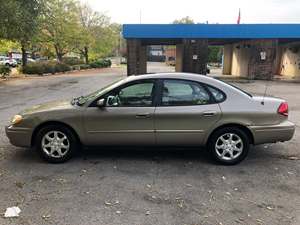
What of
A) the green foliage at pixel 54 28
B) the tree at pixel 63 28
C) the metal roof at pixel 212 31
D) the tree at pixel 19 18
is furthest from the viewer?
the tree at pixel 63 28

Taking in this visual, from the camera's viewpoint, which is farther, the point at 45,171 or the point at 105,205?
the point at 45,171

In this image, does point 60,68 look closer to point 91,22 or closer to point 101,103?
point 91,22

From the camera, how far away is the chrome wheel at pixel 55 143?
5.68m

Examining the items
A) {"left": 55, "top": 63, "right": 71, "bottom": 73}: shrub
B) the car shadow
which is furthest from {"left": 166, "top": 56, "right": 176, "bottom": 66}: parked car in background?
the car shadow

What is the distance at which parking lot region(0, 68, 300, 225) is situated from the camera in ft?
12.9

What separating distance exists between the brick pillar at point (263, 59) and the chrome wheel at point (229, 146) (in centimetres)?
2298

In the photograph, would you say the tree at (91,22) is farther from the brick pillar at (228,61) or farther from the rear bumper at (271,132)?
the rear bumper at (271,132)

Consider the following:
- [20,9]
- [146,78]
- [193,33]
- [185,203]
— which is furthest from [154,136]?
[193,33]

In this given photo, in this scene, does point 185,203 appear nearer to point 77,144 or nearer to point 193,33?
point 77,144

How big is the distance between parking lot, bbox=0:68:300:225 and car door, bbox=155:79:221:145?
47 cm

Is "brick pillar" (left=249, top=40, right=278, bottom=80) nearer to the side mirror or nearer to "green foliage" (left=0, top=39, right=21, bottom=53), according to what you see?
"green foliage" (left=0, top=39, right=21, bottom=53)

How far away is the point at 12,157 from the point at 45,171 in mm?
1038

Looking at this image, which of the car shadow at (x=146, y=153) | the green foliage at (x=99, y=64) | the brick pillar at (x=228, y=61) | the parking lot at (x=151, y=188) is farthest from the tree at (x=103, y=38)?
the parking lot at (x=151, y=188)

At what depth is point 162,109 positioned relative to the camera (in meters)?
5.55
